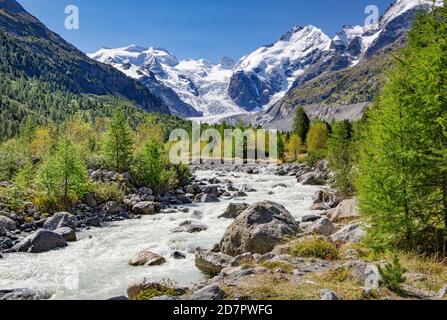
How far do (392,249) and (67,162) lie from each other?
2850 centimetres

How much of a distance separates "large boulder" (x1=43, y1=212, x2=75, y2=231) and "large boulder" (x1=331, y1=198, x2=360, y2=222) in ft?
59.0

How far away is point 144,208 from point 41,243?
1466 centimetres

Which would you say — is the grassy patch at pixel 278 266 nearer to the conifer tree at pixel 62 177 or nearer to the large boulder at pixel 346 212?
the large boulder at pixel 346 212

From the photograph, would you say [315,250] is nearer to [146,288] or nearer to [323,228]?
[323,228]

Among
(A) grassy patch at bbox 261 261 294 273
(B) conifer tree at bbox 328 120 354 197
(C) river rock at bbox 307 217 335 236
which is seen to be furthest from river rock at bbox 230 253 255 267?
(B) conifer tree at bbox 328 120 354 197

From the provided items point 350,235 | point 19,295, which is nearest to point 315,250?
point 350,235

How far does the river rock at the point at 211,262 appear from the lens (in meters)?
19.8

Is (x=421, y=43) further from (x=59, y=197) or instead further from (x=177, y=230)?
(x=59, y=197)

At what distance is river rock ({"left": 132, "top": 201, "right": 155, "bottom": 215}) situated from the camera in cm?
3966

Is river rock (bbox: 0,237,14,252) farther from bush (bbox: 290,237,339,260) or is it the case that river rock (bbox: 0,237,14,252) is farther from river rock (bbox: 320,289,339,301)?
river rock (bbox: 320,289,339,301)

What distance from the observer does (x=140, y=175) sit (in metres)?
50.1

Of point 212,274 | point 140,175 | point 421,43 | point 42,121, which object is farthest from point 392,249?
point 42,121

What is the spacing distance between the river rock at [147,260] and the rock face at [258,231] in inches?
127

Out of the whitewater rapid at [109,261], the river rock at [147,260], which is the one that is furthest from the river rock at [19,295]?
the river rock at [147,260]
